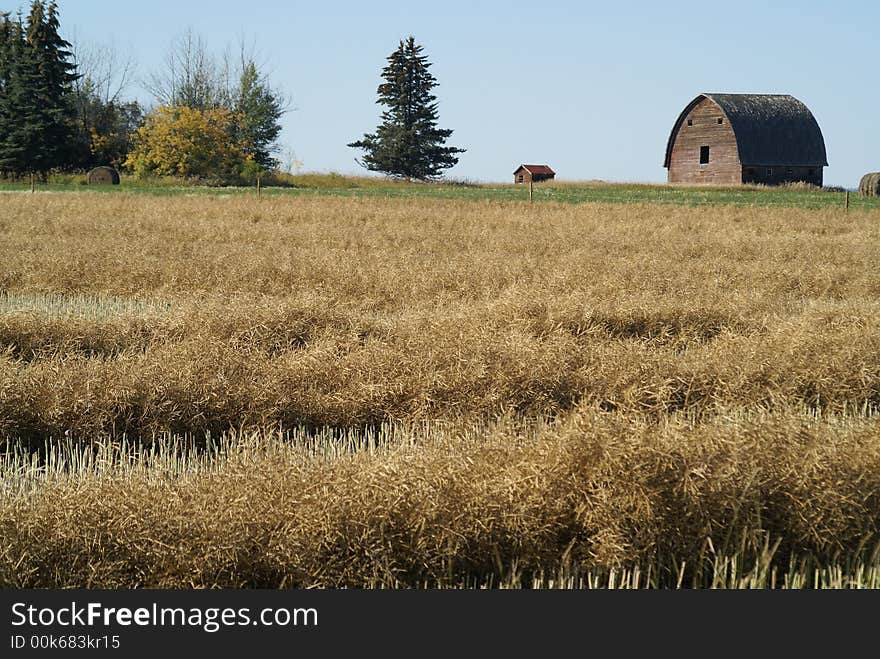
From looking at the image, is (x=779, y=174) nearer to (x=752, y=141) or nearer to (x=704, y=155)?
(x=752, y=141)

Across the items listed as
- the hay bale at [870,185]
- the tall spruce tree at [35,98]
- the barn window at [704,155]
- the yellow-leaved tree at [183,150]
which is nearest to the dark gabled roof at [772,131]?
the barn window at [704,155]

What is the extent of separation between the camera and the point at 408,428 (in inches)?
271

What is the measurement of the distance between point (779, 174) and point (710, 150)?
431 centimetres

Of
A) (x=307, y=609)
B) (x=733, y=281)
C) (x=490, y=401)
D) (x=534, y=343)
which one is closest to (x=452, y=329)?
(x=534, y=343)

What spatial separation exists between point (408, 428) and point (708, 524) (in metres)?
2.80

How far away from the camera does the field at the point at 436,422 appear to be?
439 centimetres

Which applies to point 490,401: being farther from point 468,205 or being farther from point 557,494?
point 468,205

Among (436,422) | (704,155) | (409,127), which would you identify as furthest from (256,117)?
(436,422)

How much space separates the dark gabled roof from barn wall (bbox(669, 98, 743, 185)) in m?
0.51

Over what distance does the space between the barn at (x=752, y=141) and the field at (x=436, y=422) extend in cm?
4163

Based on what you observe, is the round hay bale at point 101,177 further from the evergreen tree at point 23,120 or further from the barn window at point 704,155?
the barn window at point 704,155

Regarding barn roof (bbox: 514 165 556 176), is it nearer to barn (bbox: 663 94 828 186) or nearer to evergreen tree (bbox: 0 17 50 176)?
barn (bbox: 663 94 828 186)

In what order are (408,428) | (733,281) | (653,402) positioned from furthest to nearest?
(733,281), (653,402), (408,428)

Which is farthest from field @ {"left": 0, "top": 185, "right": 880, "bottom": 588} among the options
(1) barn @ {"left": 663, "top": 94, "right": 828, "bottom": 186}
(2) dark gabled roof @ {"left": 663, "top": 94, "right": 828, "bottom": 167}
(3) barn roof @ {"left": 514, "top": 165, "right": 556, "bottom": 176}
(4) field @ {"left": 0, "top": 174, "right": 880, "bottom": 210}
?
(3) barn roof @ {"left": 514, "top": 165, "right": 556, "bottom": 176}
